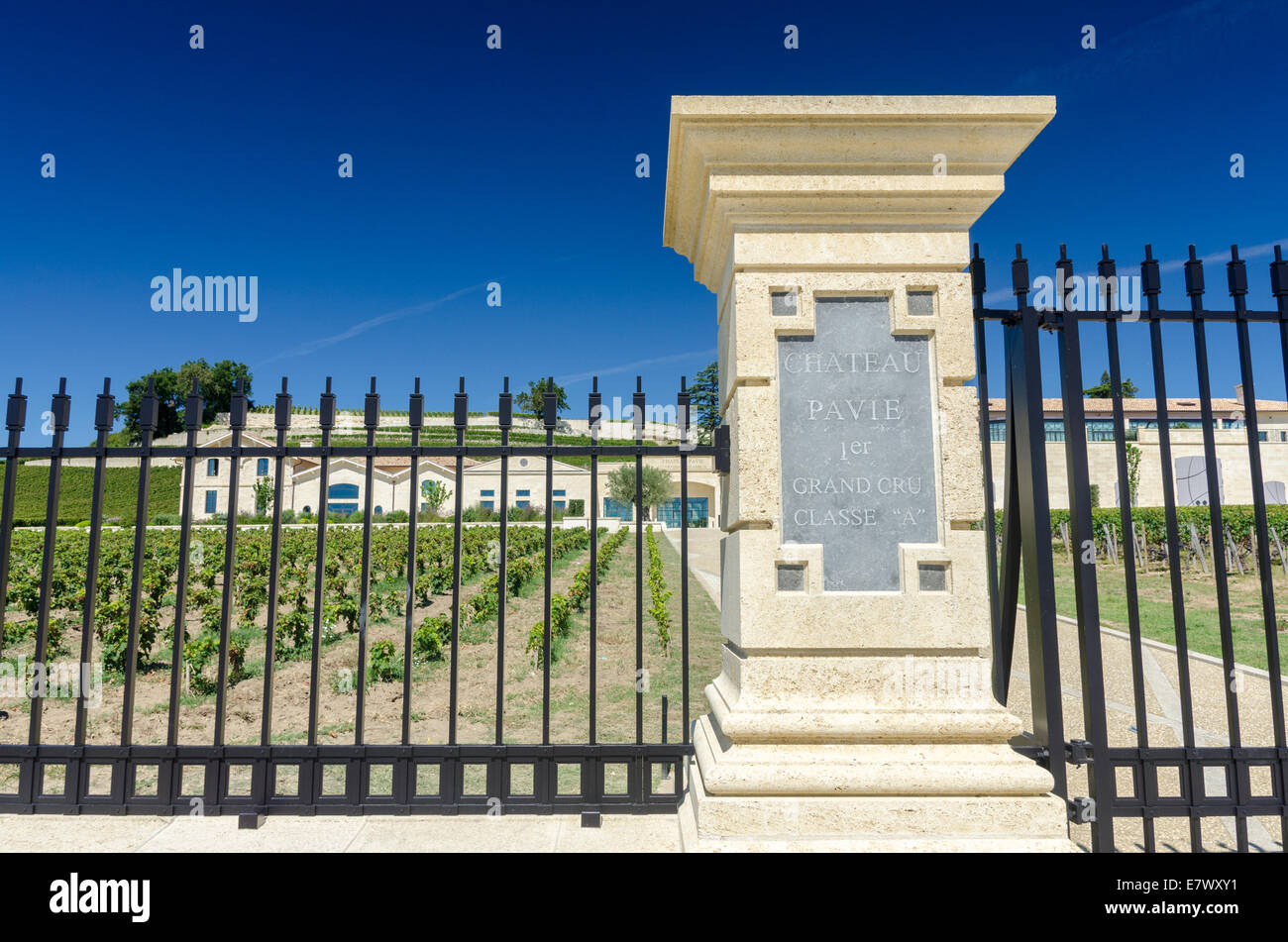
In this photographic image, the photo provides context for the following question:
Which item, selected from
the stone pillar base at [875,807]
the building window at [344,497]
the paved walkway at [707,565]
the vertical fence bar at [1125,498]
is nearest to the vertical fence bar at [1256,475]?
the vertical fence bar at [1125,498]

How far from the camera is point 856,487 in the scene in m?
2.99

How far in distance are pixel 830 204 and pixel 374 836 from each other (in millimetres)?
3305

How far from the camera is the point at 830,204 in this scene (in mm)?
3051

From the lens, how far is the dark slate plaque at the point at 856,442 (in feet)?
9.72

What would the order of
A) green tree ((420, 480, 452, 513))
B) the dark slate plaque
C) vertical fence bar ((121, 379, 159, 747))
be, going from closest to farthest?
the dark slate plaque → vertical fence bar ((121, 379, 159, 747)) → green tree ((420, 480, 452, 513))

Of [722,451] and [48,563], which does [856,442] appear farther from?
[48,563]

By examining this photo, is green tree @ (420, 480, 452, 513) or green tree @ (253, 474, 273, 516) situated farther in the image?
green tree @ (253, 474, 273, 516)

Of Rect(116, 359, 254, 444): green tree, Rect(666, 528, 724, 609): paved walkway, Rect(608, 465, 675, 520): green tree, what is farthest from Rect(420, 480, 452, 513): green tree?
Rect(116, 359, 254, 444): green tree

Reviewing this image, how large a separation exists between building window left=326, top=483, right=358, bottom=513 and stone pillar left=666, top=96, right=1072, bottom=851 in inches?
1790

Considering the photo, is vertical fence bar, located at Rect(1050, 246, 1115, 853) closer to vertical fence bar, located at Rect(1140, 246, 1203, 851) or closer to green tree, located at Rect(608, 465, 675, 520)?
vertical fence bar, located at Rect(1140, 246, 1203, 851)

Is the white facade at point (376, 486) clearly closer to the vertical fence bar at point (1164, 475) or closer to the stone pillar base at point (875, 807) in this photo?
the vertical fence bar at point (1164, 475)

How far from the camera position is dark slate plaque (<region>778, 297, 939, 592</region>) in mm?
2963

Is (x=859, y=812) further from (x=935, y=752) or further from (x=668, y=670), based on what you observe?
(x=668, y=670)
